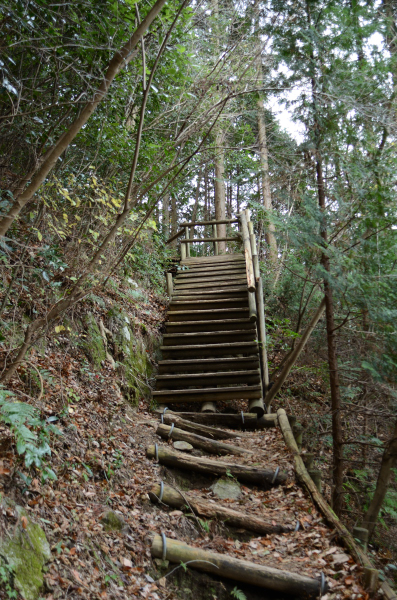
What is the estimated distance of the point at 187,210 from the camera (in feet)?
75.6

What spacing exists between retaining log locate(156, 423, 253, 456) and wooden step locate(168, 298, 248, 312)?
3.30 meters

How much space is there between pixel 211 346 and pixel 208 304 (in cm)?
128

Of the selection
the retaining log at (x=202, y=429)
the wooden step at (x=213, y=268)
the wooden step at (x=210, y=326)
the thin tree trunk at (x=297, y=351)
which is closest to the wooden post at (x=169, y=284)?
the wooden step at (x=213, y=268)

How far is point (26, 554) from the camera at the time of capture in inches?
93.7

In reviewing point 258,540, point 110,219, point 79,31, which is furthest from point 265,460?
point 79,31

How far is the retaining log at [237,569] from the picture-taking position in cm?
295

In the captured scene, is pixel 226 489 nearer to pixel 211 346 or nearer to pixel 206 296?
pixel 211 346

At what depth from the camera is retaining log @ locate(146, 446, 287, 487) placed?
4.56 m

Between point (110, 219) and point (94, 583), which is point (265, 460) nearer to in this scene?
point (94, 583)

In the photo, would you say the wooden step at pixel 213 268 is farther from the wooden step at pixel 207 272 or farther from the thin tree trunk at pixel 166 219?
the thin tree trunk at pixel 166 219

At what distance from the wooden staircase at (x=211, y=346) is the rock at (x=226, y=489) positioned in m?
2.02

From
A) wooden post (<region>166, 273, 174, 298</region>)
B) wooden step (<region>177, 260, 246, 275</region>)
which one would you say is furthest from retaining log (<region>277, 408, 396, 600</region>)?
wooden step (<region>177, 260, 246, 275</region>)

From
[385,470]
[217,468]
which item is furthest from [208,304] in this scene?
[385,470]

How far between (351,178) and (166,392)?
4345 millimetres
